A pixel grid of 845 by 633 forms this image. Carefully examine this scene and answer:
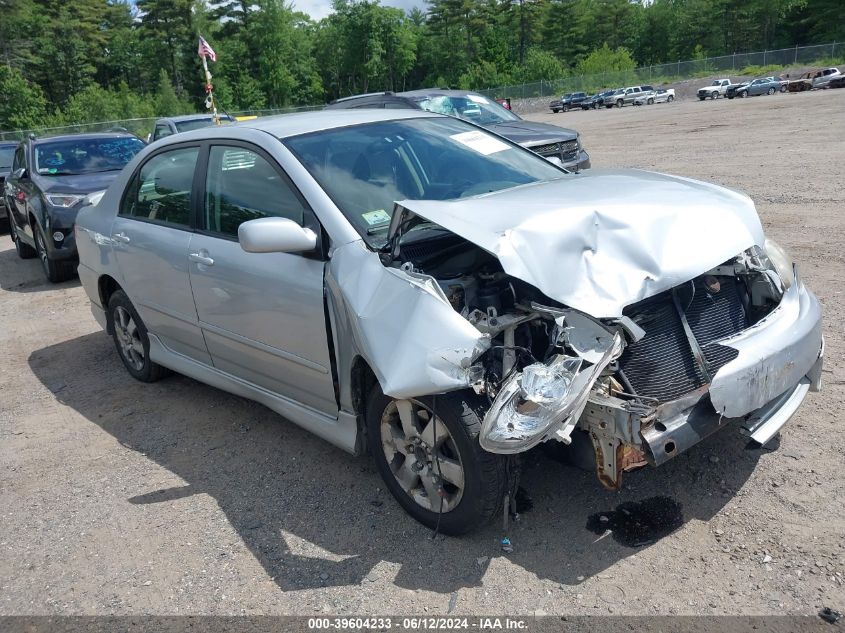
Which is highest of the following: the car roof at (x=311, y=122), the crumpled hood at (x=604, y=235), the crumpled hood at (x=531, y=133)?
the car roof at (x=311, y=122)

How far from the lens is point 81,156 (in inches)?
394

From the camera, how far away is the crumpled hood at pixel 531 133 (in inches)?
420

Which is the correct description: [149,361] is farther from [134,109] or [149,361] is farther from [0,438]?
[134,109]

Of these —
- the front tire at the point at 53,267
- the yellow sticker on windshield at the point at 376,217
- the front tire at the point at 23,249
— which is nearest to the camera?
the yellow sticker on windshield at the point at 376,217

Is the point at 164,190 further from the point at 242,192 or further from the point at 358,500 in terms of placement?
the point at 358,500

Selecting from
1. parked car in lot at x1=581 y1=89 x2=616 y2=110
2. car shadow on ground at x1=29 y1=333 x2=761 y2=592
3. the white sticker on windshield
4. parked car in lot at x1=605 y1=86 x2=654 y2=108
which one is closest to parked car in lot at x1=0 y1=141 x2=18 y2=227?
car shadow on ground at x1=29 y1=333 x2=761 y2=592

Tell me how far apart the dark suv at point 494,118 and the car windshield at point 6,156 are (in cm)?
699

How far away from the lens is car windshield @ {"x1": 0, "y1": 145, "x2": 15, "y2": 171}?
14311 millimetres

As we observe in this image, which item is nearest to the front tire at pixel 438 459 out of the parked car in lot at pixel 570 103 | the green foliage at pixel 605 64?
the parked car in lot at pixel 570 103

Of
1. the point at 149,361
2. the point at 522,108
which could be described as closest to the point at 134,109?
the point at 522,108

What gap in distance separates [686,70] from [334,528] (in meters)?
67.7

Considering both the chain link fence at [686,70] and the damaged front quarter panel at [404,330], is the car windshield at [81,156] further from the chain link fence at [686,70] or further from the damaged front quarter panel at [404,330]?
the chain link fence at [686,70]

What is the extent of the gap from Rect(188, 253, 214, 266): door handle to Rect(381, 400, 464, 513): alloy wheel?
4.92 feet

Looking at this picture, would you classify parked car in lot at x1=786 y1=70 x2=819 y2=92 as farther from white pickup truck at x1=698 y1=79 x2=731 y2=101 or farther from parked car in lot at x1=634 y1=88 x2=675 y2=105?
parked car in lot at x1=634 y1=88 x2=675 y2=105
